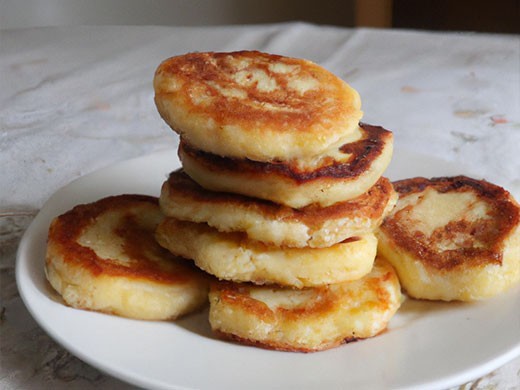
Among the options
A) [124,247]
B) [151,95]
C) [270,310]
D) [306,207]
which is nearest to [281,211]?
[306,207]

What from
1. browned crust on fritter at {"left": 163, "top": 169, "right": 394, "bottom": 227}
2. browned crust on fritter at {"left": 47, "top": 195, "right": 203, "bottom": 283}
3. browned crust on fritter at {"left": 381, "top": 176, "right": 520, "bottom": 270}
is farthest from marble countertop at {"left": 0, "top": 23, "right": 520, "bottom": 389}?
browned crust on fritter at {"left": 381, "top": 176, "right": 520, "bottom": 270}

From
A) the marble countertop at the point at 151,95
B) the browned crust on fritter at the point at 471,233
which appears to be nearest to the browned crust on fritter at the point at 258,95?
the browned crust on fritter at the point at 471,233

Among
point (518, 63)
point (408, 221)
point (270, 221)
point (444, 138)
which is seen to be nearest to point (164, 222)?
point (270, 221)

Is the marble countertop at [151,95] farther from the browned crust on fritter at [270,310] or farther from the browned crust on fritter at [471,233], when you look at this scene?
the browned crust on fritter at [471,233]

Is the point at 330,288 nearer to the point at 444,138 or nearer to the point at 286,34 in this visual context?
the point at 444,138

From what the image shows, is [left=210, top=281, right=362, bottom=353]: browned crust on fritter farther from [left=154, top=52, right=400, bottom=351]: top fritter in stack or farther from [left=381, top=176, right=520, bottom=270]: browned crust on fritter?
[left=381, top=176, right=520, bottom=270]: browned crust on fritter
